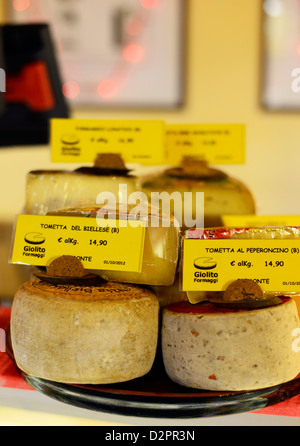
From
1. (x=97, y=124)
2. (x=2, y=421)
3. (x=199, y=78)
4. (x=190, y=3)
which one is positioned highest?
(x=190, y=3)

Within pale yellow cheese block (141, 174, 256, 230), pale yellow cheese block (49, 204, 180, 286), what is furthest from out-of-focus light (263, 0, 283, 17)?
pale yellow cheese block (49, 204, 180, 286)

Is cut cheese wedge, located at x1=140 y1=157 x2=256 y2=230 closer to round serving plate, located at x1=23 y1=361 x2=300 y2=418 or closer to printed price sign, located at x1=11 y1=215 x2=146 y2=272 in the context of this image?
printed price sign, located at x1=11 y1=215 x2=146 y2=272

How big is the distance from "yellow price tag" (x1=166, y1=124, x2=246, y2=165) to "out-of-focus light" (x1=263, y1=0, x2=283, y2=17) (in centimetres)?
100

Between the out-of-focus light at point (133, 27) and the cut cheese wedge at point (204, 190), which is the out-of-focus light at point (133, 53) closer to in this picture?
the out-of-focus light at point (133, 27)

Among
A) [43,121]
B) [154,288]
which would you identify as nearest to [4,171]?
[43,121]

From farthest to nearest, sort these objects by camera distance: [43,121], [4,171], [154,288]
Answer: [4,171]
[43,121]
[154,288]

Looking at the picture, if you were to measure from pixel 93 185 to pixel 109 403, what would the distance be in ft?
1.59

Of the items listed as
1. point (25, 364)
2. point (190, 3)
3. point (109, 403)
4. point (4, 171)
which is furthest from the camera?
point (4, 171)

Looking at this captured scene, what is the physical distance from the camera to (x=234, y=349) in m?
0.72

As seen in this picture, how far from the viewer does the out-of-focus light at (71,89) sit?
196 cm

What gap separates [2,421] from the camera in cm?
75

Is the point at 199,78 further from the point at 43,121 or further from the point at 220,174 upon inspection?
the point at 220,174

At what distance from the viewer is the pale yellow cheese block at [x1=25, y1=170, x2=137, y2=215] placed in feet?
3.28

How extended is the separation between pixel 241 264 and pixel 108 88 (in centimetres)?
140
